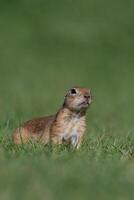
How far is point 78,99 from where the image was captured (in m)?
9.93

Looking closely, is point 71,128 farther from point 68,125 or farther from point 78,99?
point 78,99

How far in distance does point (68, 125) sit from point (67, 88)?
1087cm

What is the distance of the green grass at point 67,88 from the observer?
676cm

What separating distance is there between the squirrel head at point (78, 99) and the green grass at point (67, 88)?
408mm

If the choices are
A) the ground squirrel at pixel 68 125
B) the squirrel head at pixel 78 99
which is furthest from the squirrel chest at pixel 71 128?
the squirrel head at pixel 78 99

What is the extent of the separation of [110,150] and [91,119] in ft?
23.2

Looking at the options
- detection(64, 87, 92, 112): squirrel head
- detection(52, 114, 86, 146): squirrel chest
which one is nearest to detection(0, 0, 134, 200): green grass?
detection(52, 114, 86, 146): squirrel chest

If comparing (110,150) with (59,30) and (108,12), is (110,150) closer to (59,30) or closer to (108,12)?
(59,30)

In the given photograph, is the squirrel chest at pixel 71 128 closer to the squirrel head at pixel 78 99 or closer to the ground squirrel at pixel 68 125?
the ground squirrel at pixel 68 125

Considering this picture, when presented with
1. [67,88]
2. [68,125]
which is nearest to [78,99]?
[68,125]

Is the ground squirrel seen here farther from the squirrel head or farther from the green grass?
the green grass

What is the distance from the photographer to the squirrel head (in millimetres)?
9812

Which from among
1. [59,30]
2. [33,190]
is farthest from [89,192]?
[59,30]

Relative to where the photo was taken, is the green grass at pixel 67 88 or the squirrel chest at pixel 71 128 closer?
the green grass at pixel 67 88
